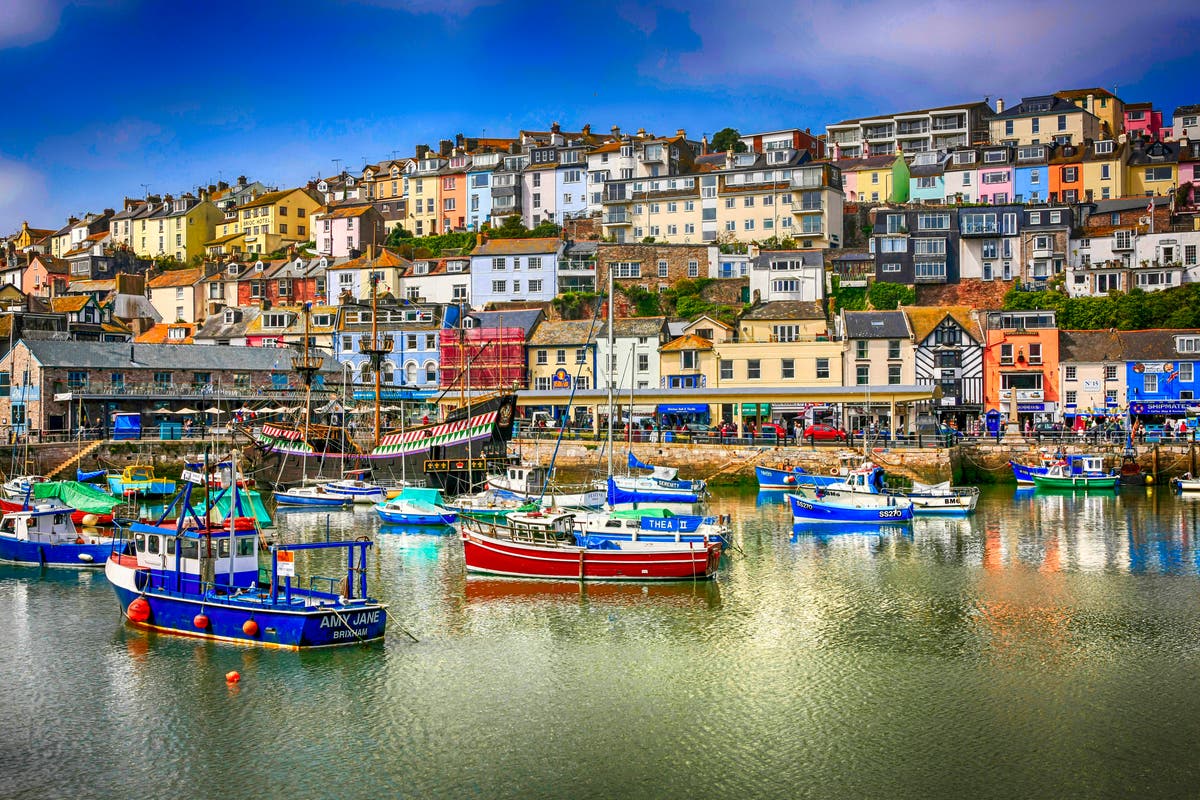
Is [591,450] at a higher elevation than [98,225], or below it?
below

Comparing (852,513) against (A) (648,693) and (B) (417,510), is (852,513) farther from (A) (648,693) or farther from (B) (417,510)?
(A) (648,693)

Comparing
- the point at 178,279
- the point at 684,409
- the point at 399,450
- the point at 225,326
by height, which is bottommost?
the point at 399,450

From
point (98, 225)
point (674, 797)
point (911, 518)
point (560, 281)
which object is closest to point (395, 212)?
point (560, 281)

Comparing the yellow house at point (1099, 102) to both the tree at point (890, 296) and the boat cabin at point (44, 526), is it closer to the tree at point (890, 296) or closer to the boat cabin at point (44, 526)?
the tree at point (890, 296)

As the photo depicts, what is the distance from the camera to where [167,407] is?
7138 cm

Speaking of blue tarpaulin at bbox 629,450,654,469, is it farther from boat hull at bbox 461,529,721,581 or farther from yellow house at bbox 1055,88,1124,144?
yellow house at bbox 1055,88,1124,144

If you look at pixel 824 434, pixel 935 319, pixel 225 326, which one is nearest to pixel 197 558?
pixel 824 434

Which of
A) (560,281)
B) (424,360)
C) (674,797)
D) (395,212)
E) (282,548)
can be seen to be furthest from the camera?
(395,212)

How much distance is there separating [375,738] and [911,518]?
32539 mm

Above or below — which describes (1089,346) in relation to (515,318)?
below

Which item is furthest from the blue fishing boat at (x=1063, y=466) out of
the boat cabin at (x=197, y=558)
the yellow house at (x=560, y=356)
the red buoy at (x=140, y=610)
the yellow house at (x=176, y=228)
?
the yellow house at (x=176, y=228)

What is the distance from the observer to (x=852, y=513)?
4906cm

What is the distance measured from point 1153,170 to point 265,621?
9497 cm

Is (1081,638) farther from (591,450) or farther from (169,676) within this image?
(591,450)
